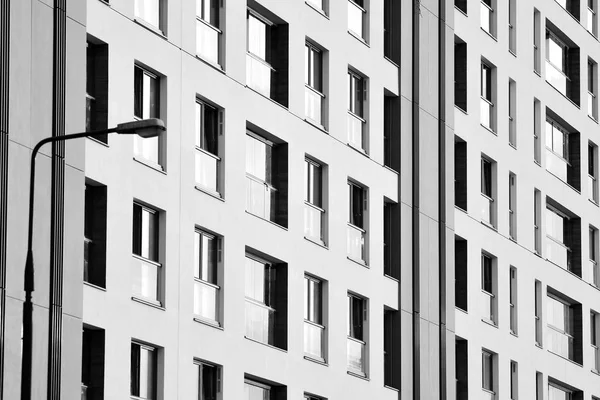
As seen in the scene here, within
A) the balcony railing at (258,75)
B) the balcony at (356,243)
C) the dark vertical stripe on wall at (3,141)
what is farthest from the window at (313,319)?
the dark vertical stripe on wall at (3,141)

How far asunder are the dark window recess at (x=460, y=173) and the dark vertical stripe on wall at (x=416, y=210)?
9.63ft

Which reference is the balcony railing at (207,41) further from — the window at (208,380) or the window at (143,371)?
the window at (143,371)

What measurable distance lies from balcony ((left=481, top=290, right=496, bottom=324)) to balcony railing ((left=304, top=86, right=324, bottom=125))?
9850 millimetres

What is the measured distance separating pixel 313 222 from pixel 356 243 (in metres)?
2.17

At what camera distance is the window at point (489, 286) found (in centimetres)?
4841

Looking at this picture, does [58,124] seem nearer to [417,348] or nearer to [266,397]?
[266,397]

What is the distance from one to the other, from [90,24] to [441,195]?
16.4 metres

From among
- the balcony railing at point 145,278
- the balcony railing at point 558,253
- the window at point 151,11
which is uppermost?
the balcony railing at point 558,253

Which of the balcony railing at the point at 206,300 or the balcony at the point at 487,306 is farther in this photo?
the balcony at the point at 487,306

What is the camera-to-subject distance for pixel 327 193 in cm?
4078

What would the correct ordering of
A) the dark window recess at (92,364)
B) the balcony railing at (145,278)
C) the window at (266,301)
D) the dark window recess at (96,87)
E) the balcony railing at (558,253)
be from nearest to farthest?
the dark window recess at (92,364), the dark window recess at (96,87), the balcony railing at (145,278), the window at (266,301), the balcony railing at (558,253)

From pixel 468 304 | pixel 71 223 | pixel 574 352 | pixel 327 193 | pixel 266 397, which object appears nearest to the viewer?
pixel 71 223

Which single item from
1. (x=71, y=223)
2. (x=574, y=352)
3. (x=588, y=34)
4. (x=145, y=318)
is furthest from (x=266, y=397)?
(x=588, y=34)

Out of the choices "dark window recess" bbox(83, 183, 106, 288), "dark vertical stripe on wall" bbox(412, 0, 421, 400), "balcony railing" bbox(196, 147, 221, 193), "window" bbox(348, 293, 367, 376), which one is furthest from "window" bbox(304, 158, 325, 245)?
"dark window recess" bbox(83, 183, 106, 288)
